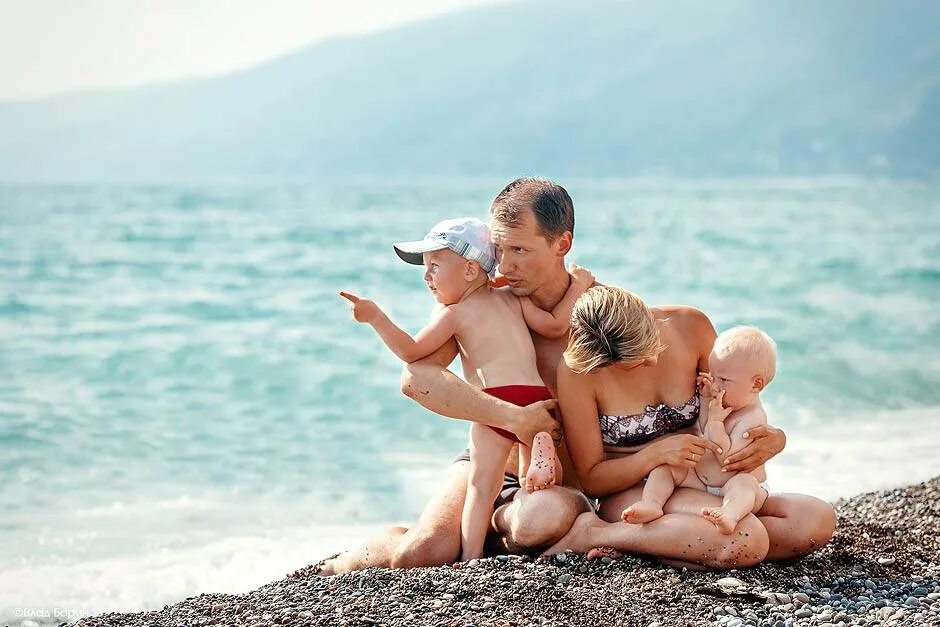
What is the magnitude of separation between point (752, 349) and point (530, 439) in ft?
3.23

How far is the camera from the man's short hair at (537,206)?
482cm

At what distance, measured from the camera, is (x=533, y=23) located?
300 ft

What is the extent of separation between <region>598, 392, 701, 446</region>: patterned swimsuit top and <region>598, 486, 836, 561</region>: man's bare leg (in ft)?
0.70

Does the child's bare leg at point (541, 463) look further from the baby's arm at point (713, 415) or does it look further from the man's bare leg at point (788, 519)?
the baby's arm at point (713, 415)

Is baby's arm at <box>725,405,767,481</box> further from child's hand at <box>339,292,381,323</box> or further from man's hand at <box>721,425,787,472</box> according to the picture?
child's hand at <box>339,292,381,323</box>

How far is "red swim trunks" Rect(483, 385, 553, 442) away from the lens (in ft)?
15.7

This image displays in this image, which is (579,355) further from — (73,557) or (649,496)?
(73,557)

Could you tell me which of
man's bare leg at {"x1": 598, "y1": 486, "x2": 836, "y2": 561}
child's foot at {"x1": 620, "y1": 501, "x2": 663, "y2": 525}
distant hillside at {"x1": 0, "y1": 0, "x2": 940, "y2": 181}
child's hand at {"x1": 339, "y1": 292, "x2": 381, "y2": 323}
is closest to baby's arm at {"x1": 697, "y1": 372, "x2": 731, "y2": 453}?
man's bare leg at {"x1": 598, "y1": 486, "x2": 836, "y2": 561}

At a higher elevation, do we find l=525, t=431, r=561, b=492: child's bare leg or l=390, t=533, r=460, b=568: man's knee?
l=525, t=431, r=561, b=492: child's bare leg

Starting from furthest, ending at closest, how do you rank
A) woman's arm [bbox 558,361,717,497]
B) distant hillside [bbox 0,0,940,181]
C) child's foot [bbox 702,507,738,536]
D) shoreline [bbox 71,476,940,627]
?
1. distant hillside [bbox 0,0,940,181]
2. woman's arm [bbox 558,361,717,497]
3. child's foot [bbox 702,507,738,536]
4. shoreline [bbox 71,476,940,627]

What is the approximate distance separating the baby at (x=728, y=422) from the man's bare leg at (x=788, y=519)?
99 millimetres

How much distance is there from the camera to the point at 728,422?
4.71m

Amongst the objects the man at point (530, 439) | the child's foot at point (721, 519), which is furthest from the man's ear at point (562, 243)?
the child's foot at point (721, 519)

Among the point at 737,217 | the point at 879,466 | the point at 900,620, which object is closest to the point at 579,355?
the point at 900,620
